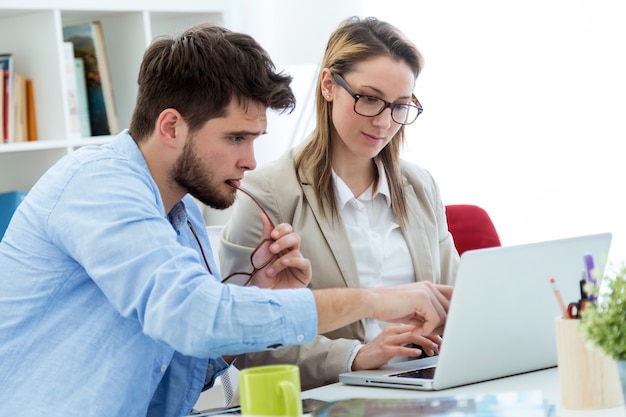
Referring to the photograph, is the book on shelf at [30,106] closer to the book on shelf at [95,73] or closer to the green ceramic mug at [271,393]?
the book on shelf at [95,73]

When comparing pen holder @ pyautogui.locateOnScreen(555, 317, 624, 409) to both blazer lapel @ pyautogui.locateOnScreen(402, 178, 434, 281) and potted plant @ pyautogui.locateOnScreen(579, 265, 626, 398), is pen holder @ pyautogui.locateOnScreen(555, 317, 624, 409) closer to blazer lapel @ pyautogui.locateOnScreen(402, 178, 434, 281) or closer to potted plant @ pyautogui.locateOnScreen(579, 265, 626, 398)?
potted plant @ pyautogui.locateOnScreen(579, 265, 626, 398)

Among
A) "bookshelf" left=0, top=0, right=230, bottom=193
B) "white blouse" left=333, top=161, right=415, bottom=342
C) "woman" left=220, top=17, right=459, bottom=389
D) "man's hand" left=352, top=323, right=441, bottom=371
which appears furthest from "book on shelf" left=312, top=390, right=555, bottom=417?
"bookshelf" left=0, top=0, right=230, bottom=193

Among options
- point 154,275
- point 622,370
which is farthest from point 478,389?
point 154,275

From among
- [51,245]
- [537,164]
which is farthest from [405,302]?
[537,164]

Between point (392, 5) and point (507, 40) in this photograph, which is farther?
point (392, 5)

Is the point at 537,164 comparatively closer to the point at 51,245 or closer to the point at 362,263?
the point at 362,263

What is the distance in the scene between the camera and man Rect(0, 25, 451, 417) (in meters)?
1.39

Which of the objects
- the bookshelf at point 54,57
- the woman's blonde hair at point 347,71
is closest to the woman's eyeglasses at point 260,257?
the woman's blonde hair at point 347,71

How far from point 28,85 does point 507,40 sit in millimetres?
1637

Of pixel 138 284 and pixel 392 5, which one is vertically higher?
pixel 392 5

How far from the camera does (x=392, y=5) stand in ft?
11.6

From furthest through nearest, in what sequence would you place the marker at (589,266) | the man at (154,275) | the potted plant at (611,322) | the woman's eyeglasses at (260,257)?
the woman's eyeglasses at (260,257) → the man at (154,275) → the marker at (589,266) → the potted plant at (611,322)

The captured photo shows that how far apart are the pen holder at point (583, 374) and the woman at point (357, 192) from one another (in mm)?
657

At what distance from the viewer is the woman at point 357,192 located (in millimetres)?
2031
